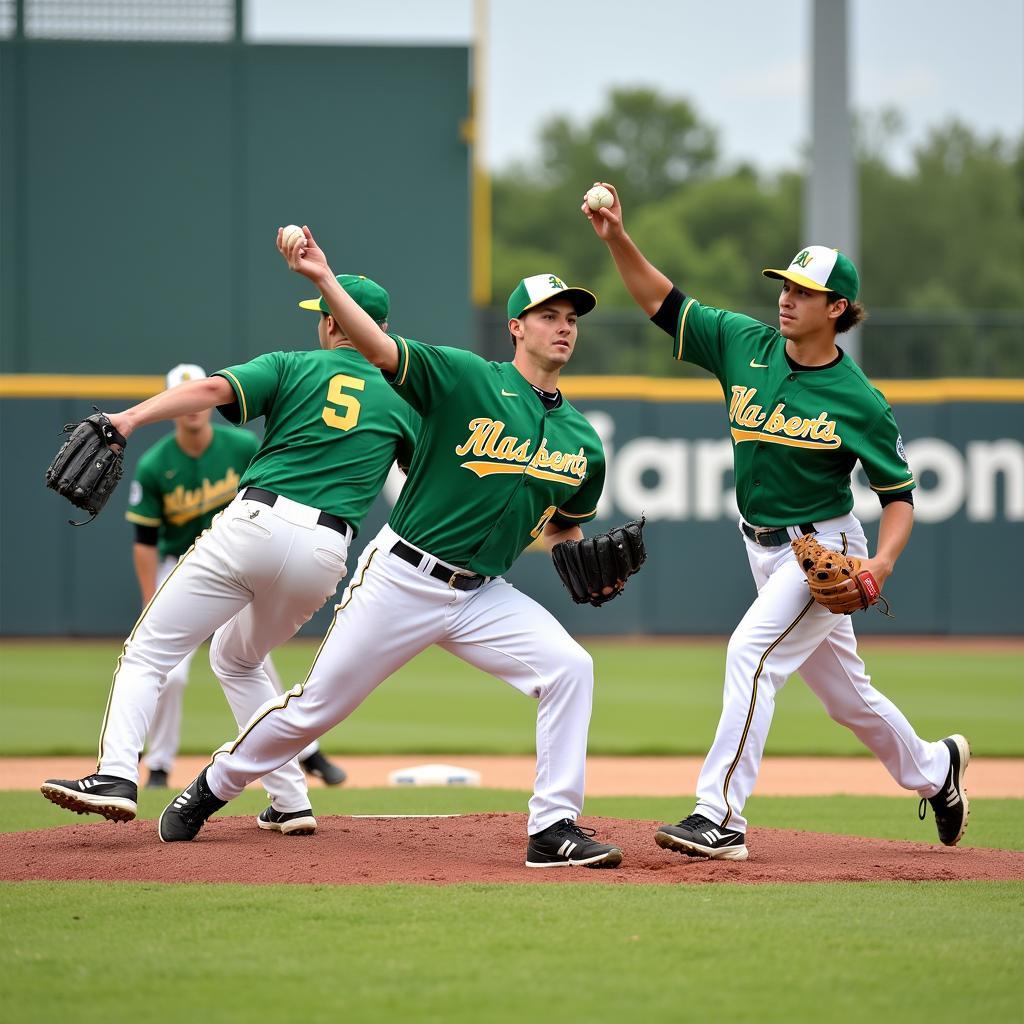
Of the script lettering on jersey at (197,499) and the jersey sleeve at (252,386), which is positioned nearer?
the jersey sleeve at (252,386)

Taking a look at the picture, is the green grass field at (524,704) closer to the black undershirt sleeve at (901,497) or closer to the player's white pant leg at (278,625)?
the player's white pant leg at (278,625)

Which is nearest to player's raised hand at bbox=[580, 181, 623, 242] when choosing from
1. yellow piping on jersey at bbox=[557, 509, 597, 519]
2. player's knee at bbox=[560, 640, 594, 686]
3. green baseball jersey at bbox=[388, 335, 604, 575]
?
green baseball jersey at bbox=[388, 335, 604, 575]

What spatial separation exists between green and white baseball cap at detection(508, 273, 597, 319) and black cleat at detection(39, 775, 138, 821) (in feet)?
6.10

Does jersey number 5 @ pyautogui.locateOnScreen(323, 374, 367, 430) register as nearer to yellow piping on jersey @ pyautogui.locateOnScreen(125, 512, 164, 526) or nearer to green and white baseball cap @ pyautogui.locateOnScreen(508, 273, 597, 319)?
green and white baseball cap @ pyautogui.locateOnScreen(508, 273, 597, 319)

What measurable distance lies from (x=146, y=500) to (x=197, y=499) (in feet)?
0.76

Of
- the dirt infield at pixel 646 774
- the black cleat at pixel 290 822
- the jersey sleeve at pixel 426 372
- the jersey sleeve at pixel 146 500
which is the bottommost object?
the dirt infield at pixel 646 774

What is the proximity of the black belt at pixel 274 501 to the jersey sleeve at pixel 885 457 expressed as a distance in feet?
5.58

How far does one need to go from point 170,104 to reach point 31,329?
2.80 m

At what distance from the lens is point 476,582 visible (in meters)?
4.70

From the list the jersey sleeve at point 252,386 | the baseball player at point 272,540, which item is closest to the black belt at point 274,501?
the baseball player at point 272,540

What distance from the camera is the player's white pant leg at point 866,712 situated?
495cm

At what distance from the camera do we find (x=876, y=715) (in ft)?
16.3

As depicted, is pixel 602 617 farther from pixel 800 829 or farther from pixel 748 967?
pixel 748 967

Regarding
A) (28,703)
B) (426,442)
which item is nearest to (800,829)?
(426,442)
